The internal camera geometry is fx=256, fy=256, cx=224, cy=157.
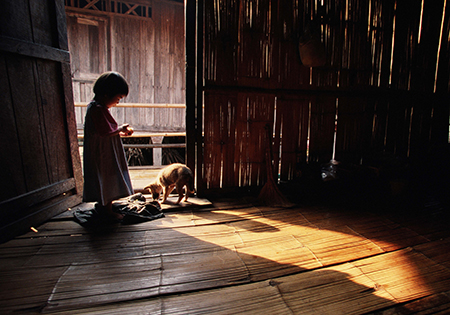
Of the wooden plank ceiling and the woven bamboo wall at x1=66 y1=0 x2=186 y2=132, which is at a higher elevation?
the woven bamboo wall at x1=66 y1=0 x2=186 y2=132

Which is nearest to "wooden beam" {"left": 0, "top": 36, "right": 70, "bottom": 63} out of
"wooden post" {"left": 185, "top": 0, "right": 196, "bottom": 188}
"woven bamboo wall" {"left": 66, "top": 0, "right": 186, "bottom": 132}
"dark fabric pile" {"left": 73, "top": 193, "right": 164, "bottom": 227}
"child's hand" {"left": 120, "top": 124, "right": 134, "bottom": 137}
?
"child's hand" {"left": 120, "top": 124, "right": 134, "bottom": 137}

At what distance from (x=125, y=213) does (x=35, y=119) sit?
164 cm

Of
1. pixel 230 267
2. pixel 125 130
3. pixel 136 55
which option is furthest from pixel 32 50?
pixel 136 55

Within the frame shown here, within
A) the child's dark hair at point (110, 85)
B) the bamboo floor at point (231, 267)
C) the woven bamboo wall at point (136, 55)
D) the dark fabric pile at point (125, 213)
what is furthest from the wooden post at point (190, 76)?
the woven bamboo wall at point (136, 55)

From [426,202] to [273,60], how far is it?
3691mm

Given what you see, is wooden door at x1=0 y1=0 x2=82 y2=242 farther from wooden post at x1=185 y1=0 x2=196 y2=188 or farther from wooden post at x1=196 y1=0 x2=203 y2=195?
wooden post at x1=196 y1=0 x2=203 y2=195

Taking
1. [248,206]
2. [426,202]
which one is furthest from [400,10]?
[248,206]

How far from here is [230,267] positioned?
2424 millimetres

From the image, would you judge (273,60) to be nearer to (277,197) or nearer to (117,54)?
(277,197)

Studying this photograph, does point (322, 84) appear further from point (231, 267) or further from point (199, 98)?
point (231, 267)

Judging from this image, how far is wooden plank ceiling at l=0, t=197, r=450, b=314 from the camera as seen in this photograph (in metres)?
1.96

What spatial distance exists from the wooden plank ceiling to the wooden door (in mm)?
380

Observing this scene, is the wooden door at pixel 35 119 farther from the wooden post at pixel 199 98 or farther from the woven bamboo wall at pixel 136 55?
the woven bamboo wall at pixel 136 55

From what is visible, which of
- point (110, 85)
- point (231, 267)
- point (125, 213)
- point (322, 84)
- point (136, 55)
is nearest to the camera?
point (231, 267)
